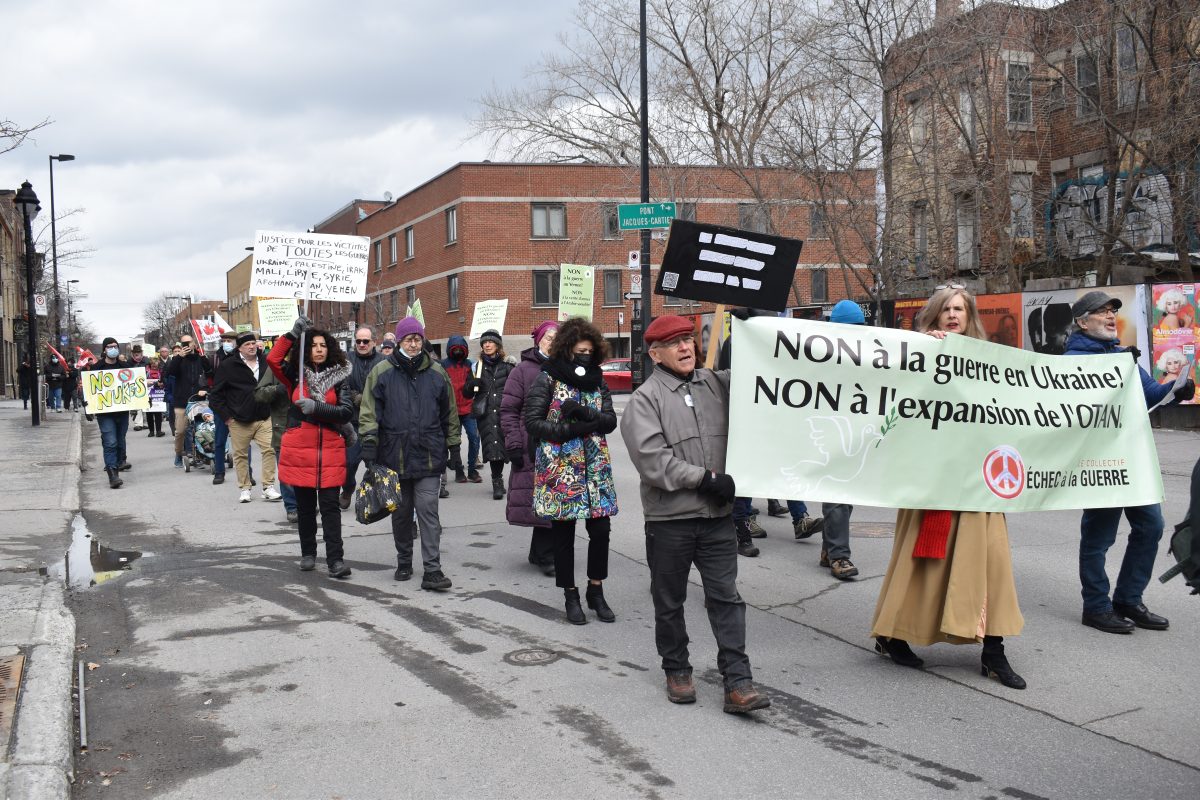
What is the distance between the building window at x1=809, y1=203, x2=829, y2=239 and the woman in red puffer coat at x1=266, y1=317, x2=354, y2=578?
16.8 metres

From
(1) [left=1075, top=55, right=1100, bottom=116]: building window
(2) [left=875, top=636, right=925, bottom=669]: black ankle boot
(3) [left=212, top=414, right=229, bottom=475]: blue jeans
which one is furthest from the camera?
(1) [left=1075, top=55, right=1100, bottom=116]: building window

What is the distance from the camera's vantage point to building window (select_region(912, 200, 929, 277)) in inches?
894

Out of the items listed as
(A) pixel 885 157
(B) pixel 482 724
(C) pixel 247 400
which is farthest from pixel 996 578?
(A) pixel 885 157

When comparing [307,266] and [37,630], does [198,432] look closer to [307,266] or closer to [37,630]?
[307,266]

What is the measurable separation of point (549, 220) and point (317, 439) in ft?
129

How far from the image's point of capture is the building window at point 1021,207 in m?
21.6

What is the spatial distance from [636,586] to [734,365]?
288cm

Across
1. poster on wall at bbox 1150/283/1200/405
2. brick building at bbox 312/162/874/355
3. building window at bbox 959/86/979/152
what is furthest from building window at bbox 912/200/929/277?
brick building at bbox 312/162/874/355

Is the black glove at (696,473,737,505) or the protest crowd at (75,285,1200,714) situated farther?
the protest crowd at (75,285,1200,714)

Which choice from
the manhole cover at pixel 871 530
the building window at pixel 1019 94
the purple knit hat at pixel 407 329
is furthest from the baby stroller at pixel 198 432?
the building window at pixel 1019 94

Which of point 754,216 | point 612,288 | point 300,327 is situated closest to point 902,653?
point 300,327

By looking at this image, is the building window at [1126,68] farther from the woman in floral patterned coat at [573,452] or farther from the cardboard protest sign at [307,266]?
the woman in floral patterned coat at [573,452]

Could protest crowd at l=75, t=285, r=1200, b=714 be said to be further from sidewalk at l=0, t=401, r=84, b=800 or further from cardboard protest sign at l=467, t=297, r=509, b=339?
cardboard protest sign at l=467, t=297, r=509, b=339

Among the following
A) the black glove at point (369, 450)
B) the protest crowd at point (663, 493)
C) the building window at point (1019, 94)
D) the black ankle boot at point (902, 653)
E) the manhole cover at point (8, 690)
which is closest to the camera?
the manhole cover at point (8, 690)
